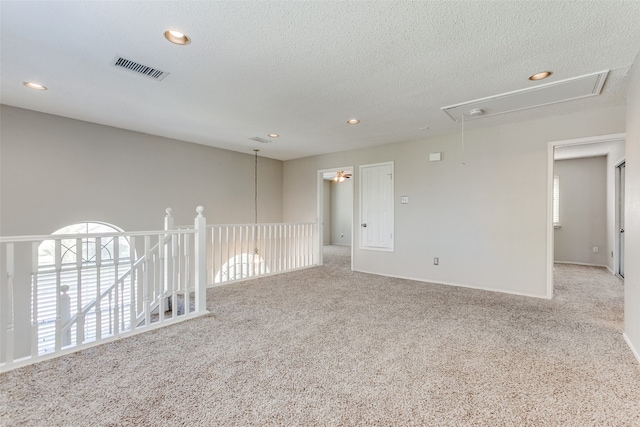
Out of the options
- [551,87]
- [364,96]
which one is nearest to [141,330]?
[364,96]

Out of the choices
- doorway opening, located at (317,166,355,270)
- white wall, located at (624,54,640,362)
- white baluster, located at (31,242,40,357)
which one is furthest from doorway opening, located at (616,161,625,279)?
white baluster, located at (31,242,40,357)

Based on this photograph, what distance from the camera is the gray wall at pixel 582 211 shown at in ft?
20.3

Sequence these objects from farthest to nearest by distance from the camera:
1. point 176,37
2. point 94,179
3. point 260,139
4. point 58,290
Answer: point 260,139, point 94,179, point 58,290, point 176,37

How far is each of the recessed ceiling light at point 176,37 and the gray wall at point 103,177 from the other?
3.14 meters

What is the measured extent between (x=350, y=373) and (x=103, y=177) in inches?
180

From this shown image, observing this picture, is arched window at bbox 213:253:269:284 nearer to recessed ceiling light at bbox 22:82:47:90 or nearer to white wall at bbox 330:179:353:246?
recessed ceiling light at bbox 22:82:47:90

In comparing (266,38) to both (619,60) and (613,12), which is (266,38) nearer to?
(613,12)

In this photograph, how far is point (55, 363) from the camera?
2.13m

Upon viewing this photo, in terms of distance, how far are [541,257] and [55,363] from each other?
5204 mm

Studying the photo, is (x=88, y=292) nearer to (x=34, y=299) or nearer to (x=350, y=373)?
(x=34, y=299)

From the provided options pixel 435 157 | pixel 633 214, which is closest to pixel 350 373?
pixel 633 214

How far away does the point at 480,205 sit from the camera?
438cm

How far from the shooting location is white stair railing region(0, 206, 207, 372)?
2.15 m

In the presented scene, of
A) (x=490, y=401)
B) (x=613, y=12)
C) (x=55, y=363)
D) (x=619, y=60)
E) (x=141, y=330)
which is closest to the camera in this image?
(x=490, y=401)
